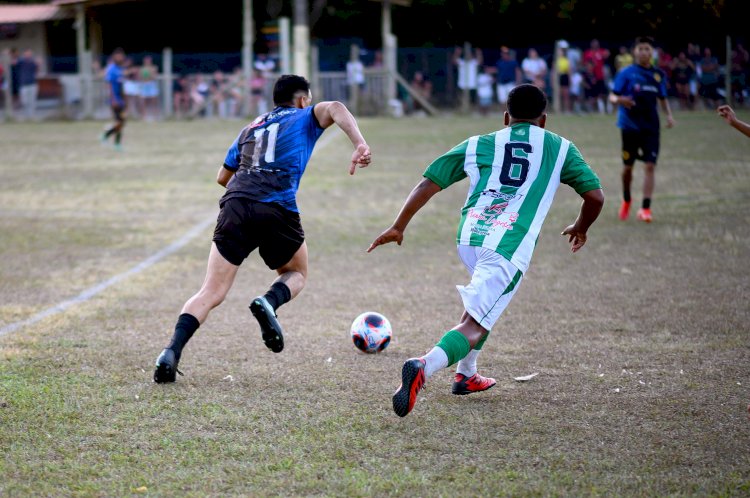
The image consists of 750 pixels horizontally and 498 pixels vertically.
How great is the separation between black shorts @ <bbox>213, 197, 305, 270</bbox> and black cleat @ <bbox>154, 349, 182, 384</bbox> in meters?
0.66

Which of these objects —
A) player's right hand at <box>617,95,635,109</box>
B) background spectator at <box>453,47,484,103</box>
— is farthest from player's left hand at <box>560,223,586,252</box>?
background spectator at <box>453,47,484,103</box>

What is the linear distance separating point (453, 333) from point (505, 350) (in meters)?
1.62

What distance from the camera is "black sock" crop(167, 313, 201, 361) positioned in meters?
5.44

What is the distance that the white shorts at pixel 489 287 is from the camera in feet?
15.7

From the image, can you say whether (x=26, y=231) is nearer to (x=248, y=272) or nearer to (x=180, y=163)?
(x=248, y=272)

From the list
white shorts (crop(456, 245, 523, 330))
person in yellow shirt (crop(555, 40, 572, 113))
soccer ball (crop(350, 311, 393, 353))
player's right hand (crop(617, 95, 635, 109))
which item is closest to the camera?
white shorts (crop(456, 245, 523, 330))

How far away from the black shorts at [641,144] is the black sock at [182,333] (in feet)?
26.2

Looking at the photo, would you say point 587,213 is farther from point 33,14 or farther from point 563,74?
point 33,14

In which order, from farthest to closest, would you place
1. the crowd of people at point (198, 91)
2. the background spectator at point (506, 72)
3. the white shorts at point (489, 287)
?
the crowd of people at point (198, 91)
the background spectator at point (506, 72)
the white shorts at point (489, 287)

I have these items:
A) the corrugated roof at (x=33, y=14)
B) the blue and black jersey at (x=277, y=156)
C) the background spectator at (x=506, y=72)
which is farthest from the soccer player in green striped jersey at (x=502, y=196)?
the corrugated roof at (x=33, y=14)

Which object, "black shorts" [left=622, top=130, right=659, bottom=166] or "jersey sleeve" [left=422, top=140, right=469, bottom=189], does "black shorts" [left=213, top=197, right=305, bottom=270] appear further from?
"black shorts" [left=622, top=130, right=659, bottom=166]

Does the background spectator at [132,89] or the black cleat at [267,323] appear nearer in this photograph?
the black cleat at [267,323]

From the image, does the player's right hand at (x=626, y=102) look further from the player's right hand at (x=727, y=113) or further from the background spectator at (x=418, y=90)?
the background spectator at (x=418, y=90)

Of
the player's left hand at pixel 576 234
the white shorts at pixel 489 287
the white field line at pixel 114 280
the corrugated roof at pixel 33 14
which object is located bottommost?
the white field line at pixel 114 280
